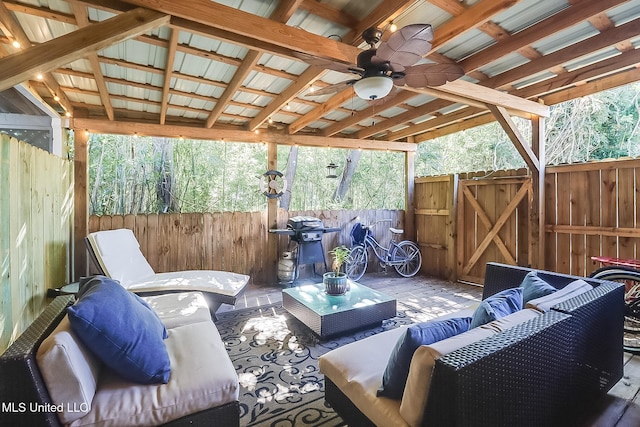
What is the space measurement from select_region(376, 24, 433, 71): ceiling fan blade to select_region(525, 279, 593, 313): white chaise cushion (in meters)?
1.69

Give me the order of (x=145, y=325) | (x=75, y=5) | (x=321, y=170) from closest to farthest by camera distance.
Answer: (x=145, y=325) → (x=75, y=5) → (x=321, y=170)

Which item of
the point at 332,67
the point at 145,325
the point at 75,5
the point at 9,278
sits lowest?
the point at 145,325

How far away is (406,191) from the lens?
6527mm

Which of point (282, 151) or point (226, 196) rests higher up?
point (282, 151)

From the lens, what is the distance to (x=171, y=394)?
4.66 ft

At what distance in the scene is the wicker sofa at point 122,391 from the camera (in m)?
1.16

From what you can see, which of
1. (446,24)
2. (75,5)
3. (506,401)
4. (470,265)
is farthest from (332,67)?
(470,265)

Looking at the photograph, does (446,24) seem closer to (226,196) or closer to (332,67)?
(332,67)

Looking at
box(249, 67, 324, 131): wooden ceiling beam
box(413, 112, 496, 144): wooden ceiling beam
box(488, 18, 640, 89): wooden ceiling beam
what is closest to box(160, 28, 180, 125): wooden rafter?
box(249, 67, 324, 131): wooden ceiling beam

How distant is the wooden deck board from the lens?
1969mm

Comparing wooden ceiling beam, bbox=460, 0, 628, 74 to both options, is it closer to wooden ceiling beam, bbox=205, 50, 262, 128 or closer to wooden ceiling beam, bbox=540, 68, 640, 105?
wooden ceiling beam, bbox=540, 68, 640, 105

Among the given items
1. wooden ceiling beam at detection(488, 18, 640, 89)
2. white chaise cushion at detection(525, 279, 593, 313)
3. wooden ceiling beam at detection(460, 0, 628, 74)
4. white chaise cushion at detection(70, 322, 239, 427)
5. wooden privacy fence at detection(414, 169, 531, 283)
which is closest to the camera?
white chaise cushion at detection(70, 322, 239, 427)

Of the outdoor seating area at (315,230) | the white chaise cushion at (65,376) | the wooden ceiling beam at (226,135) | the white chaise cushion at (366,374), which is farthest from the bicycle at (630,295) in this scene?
the wooden ceiling beam at (226,135)

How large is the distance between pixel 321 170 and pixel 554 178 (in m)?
5.33
